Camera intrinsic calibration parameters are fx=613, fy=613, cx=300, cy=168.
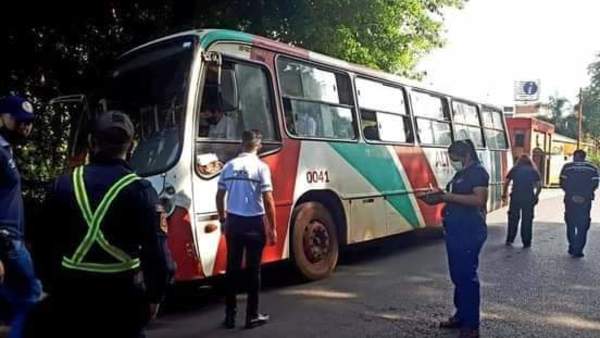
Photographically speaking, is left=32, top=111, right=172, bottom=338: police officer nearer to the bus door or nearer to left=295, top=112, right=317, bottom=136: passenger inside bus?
the bus door

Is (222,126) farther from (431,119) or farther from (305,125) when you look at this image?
(431,119)

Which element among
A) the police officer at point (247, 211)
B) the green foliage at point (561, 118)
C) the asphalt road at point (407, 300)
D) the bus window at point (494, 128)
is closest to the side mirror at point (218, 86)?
the police officer at point (247, 211)

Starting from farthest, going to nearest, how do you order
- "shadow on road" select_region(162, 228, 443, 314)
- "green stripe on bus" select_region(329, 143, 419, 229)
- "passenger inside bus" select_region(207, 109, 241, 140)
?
1. "green stripe on bus" select_region(329, 143, 419, 229)
2. "shadow on road" select_region(162, 228, 443, 314)
3. "passenger inside bus" select_region(207, 109, 241, 140)

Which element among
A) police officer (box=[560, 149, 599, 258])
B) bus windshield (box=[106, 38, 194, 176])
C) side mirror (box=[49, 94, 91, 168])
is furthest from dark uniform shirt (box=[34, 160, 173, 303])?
police officer (box=[560, 149, 599, 258])

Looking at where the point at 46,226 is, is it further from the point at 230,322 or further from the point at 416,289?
the point at 416,289

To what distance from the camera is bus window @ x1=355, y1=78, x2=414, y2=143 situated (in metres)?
8.84

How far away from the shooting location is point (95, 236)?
103 inches

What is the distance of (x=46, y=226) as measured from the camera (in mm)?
2729

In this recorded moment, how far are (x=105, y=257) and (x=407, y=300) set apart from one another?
4600 mm

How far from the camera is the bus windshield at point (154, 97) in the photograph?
19.5 ft

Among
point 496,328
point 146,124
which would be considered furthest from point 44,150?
point 496,328

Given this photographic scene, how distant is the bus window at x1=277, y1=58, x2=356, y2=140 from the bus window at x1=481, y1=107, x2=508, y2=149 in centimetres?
593

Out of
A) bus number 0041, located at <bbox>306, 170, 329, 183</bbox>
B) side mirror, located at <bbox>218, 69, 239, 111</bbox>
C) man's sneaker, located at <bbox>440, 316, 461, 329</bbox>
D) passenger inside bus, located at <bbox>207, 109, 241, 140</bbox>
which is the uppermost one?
side mirror, located at <bbox>218, 69, 239, 111</bbox>

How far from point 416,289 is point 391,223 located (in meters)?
1.98
